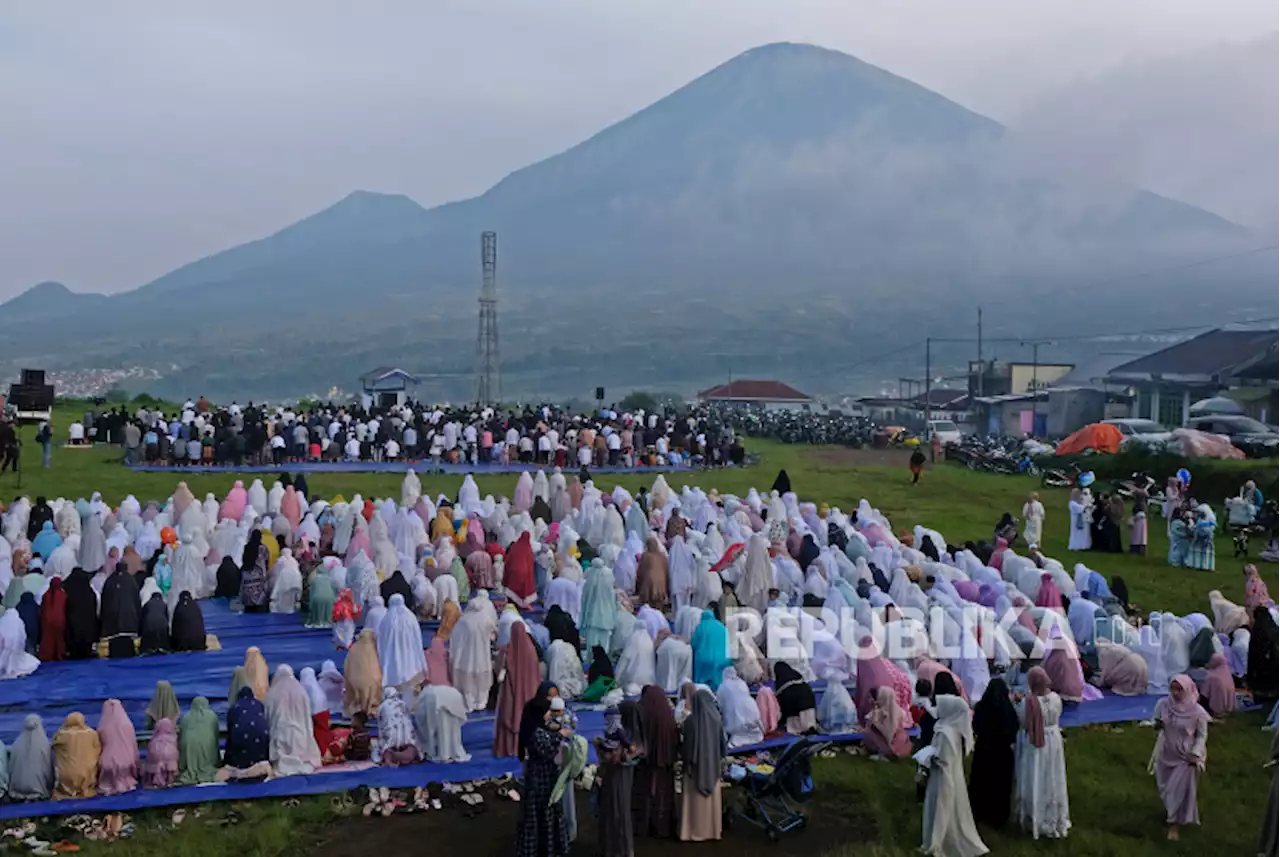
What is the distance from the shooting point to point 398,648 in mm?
10898

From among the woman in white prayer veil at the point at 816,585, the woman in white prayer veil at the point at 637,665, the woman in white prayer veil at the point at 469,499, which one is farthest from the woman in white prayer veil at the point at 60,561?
the woman in white prayer veil at the point at 816,585

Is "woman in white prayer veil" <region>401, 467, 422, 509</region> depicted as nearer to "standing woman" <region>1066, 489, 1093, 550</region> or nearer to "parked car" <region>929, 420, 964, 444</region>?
"standing woman" <region>1066, 489, 1093, 550</region>

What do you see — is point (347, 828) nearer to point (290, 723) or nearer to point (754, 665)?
point (290, 723)

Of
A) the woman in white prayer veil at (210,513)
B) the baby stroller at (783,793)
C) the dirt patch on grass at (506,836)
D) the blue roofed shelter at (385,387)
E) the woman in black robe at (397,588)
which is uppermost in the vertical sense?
the blue roofed shelter at (385,387)

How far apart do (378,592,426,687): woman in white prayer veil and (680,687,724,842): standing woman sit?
12.2 ft

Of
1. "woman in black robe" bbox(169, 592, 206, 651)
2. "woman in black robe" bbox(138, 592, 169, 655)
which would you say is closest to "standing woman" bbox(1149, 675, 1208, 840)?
"woman in black robe" bbox(169, 592, 206, 651)

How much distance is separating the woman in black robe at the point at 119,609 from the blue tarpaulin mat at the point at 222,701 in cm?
46

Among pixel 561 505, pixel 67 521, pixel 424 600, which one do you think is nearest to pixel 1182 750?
pixel 424 600

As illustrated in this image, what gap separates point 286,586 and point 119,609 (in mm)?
2121

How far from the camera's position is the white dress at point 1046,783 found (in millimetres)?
7965

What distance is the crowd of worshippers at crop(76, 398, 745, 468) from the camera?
88.5 ft

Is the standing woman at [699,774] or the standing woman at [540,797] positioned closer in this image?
the standing woman at [540,797]

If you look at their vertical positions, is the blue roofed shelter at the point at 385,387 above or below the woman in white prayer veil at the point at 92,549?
above

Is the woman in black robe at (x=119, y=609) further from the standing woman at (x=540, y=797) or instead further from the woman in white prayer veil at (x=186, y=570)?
the standing woman at (x=540, y=797)
